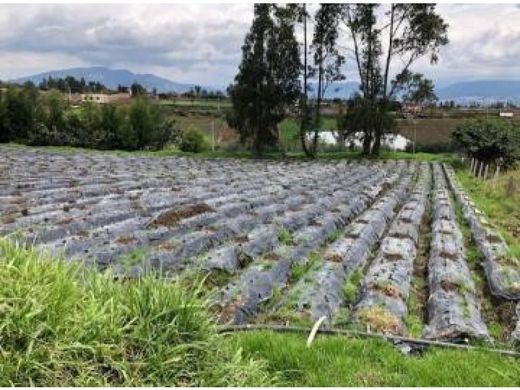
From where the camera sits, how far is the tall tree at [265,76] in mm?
30095

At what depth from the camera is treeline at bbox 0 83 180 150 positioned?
35.7m

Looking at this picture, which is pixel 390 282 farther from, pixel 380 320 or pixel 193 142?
pixel 193 142

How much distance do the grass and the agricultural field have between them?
0.51 meters

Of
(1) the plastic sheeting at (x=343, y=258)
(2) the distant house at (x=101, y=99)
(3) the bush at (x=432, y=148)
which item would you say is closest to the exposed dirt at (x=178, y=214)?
(1) the plastic sheeting at (x=343, y=258)

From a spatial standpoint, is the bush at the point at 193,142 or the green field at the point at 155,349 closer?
the green field at the point at 155,349

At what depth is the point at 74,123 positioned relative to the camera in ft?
122

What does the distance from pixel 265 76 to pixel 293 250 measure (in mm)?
24381

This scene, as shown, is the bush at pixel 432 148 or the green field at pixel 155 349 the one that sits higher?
the green field at pixel 155 349

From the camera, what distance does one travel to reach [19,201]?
820cm

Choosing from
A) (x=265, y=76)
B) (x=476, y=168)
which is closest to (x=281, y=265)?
(x=476, y=168)

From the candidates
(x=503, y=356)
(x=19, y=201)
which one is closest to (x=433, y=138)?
(x=19, y=201)

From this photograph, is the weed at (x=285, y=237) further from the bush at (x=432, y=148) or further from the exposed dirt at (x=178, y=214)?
the bush at (x=432, y=148)

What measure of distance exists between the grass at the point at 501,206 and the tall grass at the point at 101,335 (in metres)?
5.59

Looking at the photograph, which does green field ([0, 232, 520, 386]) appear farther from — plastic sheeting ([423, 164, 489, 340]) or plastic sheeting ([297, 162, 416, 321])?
plastic sheeting ([297, 162, 416, 321])
